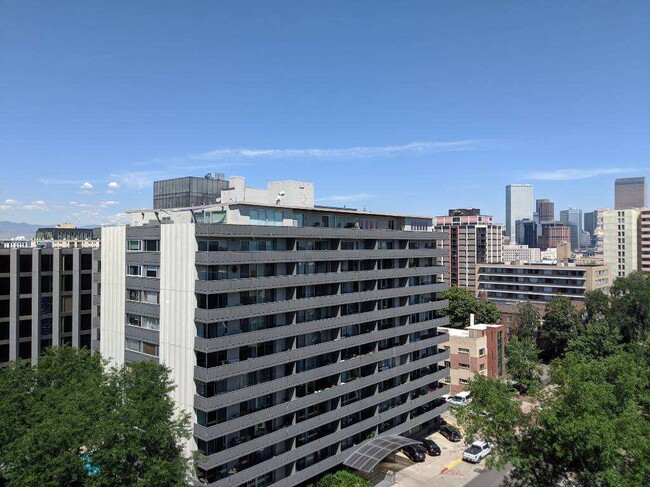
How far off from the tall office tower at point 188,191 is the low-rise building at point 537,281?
108 m

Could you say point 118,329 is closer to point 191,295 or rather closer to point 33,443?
point 191,295

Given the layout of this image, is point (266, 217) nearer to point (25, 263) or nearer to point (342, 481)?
point (342, 481)

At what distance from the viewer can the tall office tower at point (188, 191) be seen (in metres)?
54.2

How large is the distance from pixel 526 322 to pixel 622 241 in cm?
9177

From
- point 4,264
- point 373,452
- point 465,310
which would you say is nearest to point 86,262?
point 4,264

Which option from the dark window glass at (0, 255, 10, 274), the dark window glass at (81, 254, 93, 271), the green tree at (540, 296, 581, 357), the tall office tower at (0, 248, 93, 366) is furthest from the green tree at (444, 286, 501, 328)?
the dark window glass at (0, 255, 10, 274)

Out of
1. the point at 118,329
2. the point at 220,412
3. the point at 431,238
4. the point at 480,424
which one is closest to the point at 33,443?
the point at 220,412

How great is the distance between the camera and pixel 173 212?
51.4 metres

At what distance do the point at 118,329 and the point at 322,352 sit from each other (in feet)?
70.6

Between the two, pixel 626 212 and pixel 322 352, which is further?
pixel 626 212

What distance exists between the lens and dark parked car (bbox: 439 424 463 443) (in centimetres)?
6756

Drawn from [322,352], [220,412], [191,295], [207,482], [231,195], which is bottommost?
[207,482]

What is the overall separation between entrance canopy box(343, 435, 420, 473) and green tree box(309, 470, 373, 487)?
99.6 inches

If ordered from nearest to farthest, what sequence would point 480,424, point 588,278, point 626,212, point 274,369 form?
point 480,424, point 274,369, point 588,278, point 626,212
